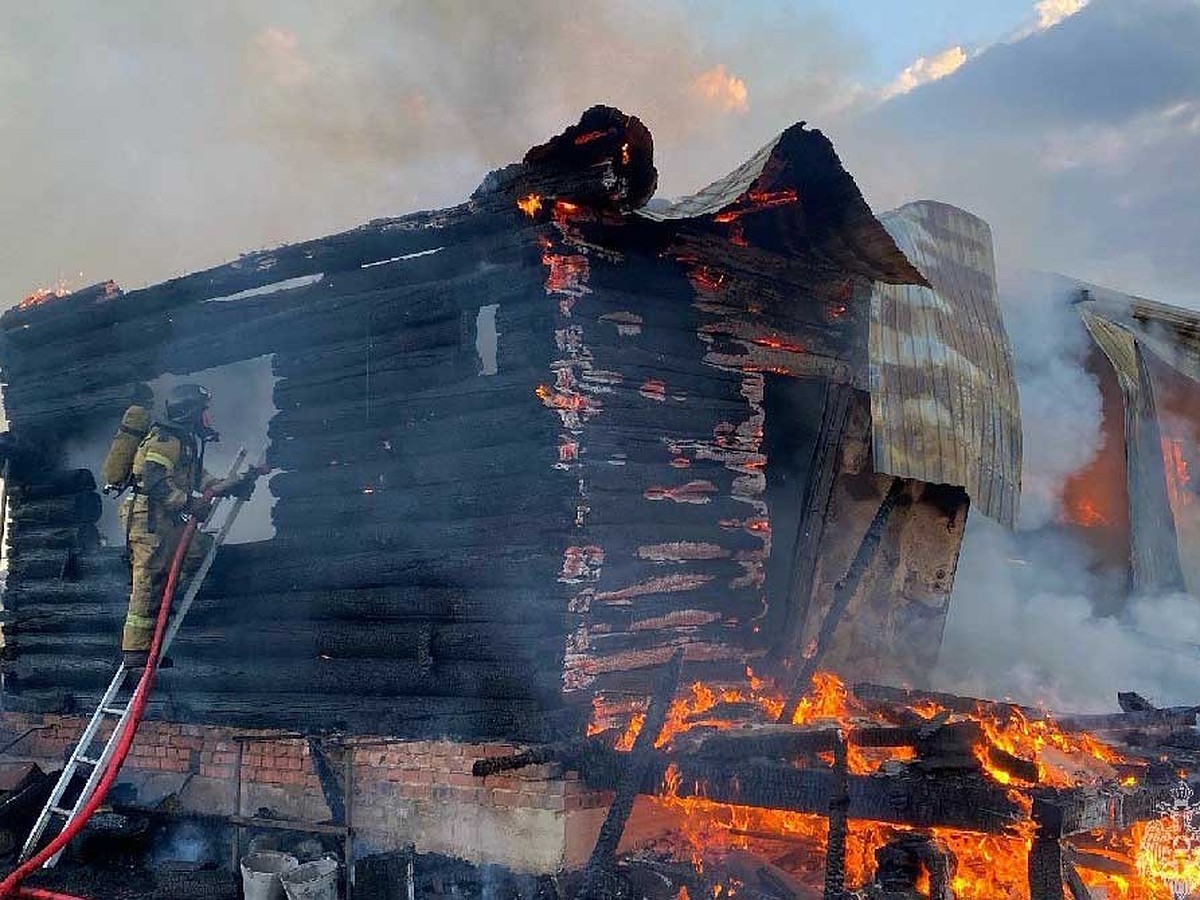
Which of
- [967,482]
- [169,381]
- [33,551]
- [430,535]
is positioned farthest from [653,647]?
[33,551]

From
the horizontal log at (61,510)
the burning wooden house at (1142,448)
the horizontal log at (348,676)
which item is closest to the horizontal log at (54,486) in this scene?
the horizontal log at (61,510)

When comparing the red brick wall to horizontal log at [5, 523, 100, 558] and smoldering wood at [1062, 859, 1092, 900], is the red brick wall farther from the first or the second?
smoldering wood at [1062, 859, 1092, 900]

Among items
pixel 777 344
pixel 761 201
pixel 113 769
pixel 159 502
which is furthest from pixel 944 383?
pixel 113 769

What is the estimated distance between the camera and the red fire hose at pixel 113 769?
20.4 feet

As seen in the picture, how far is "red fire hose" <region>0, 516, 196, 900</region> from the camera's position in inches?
245

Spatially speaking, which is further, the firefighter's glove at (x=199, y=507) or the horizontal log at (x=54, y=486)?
the horizontal log at (x=54, y=486)

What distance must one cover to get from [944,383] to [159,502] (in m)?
6.48

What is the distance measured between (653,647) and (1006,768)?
8.08 feet

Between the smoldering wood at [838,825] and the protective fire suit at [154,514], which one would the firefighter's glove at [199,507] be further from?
the smoldering wood at [838,825]

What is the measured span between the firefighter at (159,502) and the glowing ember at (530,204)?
2.95 m

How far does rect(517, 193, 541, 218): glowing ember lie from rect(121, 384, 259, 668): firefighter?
295 cm

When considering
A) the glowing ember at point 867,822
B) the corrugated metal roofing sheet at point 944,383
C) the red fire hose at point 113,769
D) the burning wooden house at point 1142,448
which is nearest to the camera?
the glowing ember at point 867,822

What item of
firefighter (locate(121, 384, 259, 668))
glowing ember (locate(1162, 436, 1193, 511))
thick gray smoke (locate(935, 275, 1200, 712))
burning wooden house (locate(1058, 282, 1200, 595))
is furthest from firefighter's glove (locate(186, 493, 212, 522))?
glowing ember (locate(1162, 436, 1193, 511))

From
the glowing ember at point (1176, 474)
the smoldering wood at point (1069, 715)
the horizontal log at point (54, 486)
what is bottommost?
the smoldering wood at point (1069, 715)
